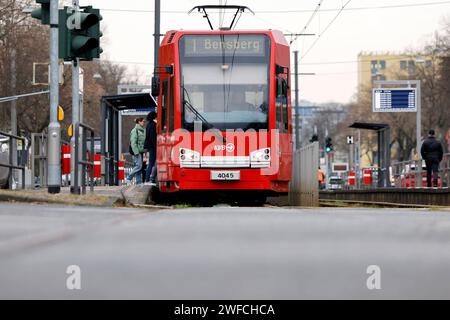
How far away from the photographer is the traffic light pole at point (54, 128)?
665 inches

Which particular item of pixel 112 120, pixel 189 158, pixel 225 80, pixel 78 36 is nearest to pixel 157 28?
pixel 112 120

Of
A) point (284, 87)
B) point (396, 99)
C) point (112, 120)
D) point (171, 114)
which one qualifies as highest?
point (396, 99)

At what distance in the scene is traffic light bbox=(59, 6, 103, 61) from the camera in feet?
53.6

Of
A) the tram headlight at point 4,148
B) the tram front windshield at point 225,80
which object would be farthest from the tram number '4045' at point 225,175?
the tram headlight at point 4,148

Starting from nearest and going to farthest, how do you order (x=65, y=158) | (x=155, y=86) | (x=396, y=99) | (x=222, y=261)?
(x=222, y=261), (x=155, y=86), (x=65, y=158), (x=396, y=99)

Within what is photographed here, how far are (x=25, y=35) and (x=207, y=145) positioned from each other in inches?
1540

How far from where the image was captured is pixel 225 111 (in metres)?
20.7

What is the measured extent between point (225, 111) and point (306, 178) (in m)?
→ 4.48

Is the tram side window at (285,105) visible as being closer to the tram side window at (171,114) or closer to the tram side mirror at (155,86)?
the tram side window at (171,114)

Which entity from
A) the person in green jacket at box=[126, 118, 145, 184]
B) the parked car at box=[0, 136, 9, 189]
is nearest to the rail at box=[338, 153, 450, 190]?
the person in green jacket at box=[126, 118, 145, 184]

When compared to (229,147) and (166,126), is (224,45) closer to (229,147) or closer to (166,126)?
(166,126)

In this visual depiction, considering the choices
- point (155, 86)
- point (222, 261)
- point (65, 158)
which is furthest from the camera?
point (65, 158)

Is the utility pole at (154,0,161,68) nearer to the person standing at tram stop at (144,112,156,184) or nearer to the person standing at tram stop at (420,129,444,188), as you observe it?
the person standing at tram stop at (144,112,156,184)

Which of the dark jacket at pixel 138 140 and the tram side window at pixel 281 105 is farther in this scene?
the dark jacket at pixel 138 140
